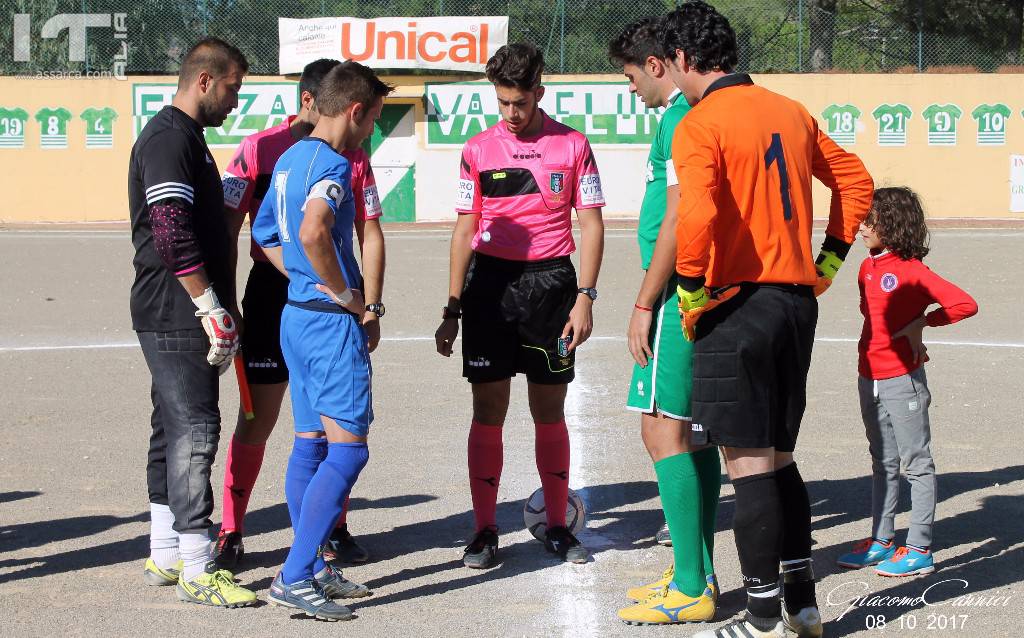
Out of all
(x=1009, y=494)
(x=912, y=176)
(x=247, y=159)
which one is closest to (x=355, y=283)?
(x=247, y=159)

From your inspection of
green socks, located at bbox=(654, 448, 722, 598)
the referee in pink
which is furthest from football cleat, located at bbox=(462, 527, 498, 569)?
green socks, located at bbox=(654, 448, 722, 598)

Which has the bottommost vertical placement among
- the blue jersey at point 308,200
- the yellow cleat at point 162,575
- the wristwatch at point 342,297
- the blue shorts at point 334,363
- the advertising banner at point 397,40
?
the yellow cleat at point 162,575

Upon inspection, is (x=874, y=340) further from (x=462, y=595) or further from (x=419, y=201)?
(x=419, y=201)

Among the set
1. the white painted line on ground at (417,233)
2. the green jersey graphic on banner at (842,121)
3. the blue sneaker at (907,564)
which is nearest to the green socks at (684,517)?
the blue sneaker at (907,564)

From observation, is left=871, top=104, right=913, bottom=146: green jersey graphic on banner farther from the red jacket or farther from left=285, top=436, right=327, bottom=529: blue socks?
left=285, top=436, right=327, bottom=529: blue socks

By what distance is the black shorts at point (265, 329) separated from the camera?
17.1ft

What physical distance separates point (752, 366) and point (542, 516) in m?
1.73

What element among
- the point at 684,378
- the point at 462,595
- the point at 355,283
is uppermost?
the point at 355,283

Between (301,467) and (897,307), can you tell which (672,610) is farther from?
(897,307)

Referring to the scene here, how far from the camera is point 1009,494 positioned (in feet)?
19.5

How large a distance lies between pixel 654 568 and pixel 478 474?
0.85 meters

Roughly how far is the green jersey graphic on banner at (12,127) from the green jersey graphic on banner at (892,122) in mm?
17999
